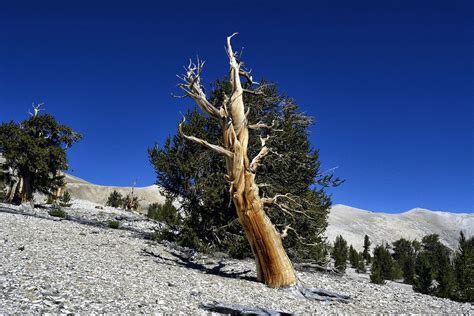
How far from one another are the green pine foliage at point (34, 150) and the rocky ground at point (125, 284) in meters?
11.0

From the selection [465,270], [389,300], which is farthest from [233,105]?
[465,270]

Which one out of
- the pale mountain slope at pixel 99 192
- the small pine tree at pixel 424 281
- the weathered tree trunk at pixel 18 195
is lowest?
the small pine tree at pixel 424 281

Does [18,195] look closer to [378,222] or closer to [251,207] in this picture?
[251,207]

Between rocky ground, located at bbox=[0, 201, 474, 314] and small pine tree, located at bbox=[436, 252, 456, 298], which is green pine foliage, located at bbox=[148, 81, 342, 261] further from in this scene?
small pine tree, located at bbox=[436, 252, 456, 298]

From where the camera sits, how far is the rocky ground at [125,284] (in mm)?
5379

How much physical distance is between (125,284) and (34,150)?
18.8m

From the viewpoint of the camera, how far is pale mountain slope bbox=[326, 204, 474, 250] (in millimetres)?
80919

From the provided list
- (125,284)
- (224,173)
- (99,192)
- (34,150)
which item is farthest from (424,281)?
(99,192)

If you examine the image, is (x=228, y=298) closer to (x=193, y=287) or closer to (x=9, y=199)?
(x=193, y=287)

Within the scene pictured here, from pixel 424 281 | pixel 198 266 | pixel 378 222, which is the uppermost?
pixel 378 222

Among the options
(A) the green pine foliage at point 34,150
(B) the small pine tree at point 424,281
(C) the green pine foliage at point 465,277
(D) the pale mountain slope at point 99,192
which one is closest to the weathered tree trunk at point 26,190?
(A) the green pine foliage at point 34,150

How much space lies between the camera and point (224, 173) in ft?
47.7

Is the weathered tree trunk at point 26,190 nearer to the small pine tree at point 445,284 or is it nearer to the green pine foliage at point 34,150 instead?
the green pine foliage at point 34,150

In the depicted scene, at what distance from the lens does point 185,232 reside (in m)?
14.3
